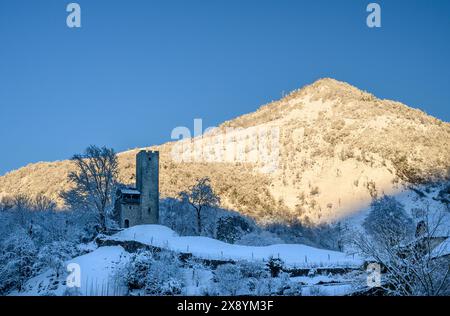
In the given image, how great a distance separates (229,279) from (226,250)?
25.0 ft

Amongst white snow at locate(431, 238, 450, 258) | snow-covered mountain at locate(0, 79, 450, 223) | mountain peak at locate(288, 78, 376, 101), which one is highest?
mountain peak at locate(288, 78, 376, 101)

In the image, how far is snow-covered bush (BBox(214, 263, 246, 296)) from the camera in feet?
117

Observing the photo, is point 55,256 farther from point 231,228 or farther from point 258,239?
point 231,228

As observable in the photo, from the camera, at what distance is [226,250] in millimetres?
44062

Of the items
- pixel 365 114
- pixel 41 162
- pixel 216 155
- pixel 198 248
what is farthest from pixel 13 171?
pixel 198 248

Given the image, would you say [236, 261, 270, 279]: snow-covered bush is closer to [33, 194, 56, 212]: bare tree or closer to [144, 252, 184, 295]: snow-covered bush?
[144, 252, 184, 295]: snow-covered bush

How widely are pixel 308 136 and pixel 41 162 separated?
57.4 meters

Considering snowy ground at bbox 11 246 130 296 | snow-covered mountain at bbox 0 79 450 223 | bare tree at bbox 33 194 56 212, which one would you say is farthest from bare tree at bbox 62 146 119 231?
snow-covered mountain at bbox 0 79 450 223

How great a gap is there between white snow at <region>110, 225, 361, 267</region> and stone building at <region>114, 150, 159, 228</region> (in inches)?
180

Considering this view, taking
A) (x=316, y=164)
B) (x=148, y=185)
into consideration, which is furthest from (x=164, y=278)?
(x=316, y=164)

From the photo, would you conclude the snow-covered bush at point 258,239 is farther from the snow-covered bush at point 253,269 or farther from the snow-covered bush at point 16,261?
the snow-covered bush at point 16,261

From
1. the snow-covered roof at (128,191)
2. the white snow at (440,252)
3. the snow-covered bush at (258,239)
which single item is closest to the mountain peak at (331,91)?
the snow-covered bush at (258,239)

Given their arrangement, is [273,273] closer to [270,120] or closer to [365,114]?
[365,114]

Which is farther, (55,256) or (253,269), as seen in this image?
(55,256)
